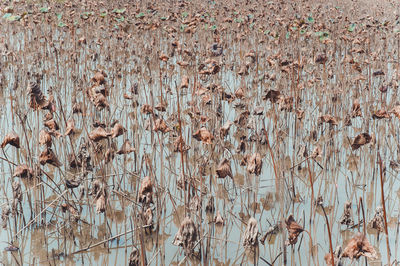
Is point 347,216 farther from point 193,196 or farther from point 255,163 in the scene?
point 193,196

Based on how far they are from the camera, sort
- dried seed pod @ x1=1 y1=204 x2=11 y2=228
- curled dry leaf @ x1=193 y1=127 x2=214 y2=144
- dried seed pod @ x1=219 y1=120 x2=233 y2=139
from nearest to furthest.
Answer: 1. curled dry leaf @ x1=193 y1=127 x2=214 y2=144
2. dried seed pod @ x1=1 y1=204 x2=11 y2=228
3. dried seed pod @ x1=219 y1=120 x2=233 y2=139

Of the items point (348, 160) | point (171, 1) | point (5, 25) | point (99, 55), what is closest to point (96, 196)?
point (348, 160)

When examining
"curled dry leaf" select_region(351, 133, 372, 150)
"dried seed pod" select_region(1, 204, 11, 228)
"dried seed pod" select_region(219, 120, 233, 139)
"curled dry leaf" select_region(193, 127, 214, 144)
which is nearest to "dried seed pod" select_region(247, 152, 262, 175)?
"curled dry leaf" select_region(193, 127, 214, 144)

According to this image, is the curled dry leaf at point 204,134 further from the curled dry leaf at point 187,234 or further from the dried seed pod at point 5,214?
the dried seed pod at point 5,214

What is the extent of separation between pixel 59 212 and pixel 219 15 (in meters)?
7.49

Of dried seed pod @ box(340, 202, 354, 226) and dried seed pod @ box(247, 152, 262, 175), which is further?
dried seed pod @ box(340, 202, 354, 226)

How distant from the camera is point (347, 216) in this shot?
2.77 m

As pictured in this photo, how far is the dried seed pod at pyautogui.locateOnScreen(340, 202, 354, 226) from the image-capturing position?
2.74 meters

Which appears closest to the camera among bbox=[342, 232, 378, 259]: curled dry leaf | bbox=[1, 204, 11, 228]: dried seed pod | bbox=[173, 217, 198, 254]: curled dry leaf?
bbox=[342, 232, 378, 259]: curled dry leaf

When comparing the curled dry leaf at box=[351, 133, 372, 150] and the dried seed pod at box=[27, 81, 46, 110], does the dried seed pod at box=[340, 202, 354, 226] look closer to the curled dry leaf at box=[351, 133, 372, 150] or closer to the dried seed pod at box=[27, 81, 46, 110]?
the curled dry leaf at box=[351, 133, 372, 150]

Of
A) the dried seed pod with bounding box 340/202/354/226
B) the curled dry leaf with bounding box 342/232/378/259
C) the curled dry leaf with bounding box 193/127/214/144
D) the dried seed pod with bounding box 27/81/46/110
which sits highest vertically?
the dried seed pod with bounding box 27/81/46/110

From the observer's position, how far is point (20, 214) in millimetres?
2797

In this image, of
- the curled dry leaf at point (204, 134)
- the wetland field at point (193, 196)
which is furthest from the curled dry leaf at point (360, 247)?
the curled dry leaf at point (204, 134)

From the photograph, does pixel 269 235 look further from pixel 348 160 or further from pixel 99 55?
pixel 99 55
